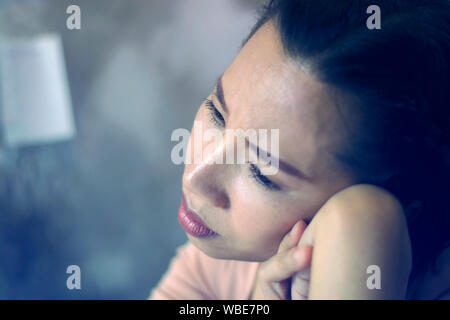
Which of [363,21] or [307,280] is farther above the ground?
[363,21]

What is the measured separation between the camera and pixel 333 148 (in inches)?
14.1

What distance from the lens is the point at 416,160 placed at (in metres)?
0.39

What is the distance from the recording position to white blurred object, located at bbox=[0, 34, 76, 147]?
600 mm

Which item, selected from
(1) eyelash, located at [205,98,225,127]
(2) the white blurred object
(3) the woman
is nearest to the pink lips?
(3) the woman

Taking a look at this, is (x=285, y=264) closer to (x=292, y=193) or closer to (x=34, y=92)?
(x=292, y=193)

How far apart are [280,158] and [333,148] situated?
0.05m

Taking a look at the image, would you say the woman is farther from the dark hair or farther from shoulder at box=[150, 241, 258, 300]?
shoulder at box=[150, 241, 258, 300]

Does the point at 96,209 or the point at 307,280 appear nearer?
the point at 307,280

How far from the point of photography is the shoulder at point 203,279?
609 millimetres

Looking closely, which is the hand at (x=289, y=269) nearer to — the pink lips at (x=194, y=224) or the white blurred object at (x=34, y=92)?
the pink lips at (x=194, y=224)

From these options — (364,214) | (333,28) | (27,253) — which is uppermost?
(333,28)

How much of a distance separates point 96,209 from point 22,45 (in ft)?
0.95

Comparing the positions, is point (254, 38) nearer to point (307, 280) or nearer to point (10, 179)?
point (307, 280)

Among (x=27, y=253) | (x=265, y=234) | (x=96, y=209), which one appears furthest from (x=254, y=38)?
(x=27, y=253)
